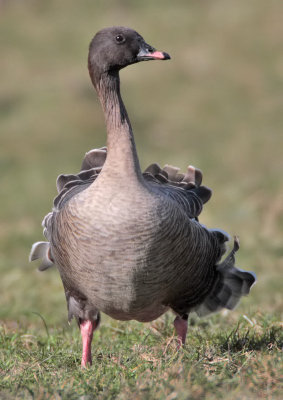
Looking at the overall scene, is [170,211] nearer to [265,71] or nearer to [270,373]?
[270,373]

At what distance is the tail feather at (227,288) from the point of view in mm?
5145

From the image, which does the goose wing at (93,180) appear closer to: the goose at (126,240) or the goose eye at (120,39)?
the goose at (126,240)

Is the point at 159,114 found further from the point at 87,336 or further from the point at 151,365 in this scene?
the point at 151,365

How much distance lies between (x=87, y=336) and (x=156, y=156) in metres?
11.3

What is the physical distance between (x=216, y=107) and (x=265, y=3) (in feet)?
27.4

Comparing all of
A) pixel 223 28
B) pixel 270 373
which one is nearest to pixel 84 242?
pixel 270 373

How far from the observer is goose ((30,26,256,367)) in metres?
4.14

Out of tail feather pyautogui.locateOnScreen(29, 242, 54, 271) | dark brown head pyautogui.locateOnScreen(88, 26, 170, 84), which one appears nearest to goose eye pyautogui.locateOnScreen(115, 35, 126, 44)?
dark brown head pyautogui.locateOnScreen(88, 26, 170, 84)

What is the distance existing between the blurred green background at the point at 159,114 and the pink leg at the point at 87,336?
1929 millimetres

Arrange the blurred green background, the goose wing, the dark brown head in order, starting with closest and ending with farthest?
the dark brown head → the goose wing → the blurred green background

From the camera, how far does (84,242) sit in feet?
13.8

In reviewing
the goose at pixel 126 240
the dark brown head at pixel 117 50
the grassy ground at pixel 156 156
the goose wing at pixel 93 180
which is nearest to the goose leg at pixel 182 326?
the goose at pixel 126 240

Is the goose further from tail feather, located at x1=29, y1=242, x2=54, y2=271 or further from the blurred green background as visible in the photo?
the blurred green background

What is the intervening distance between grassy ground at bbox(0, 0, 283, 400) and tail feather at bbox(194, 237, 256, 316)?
0.23 m
